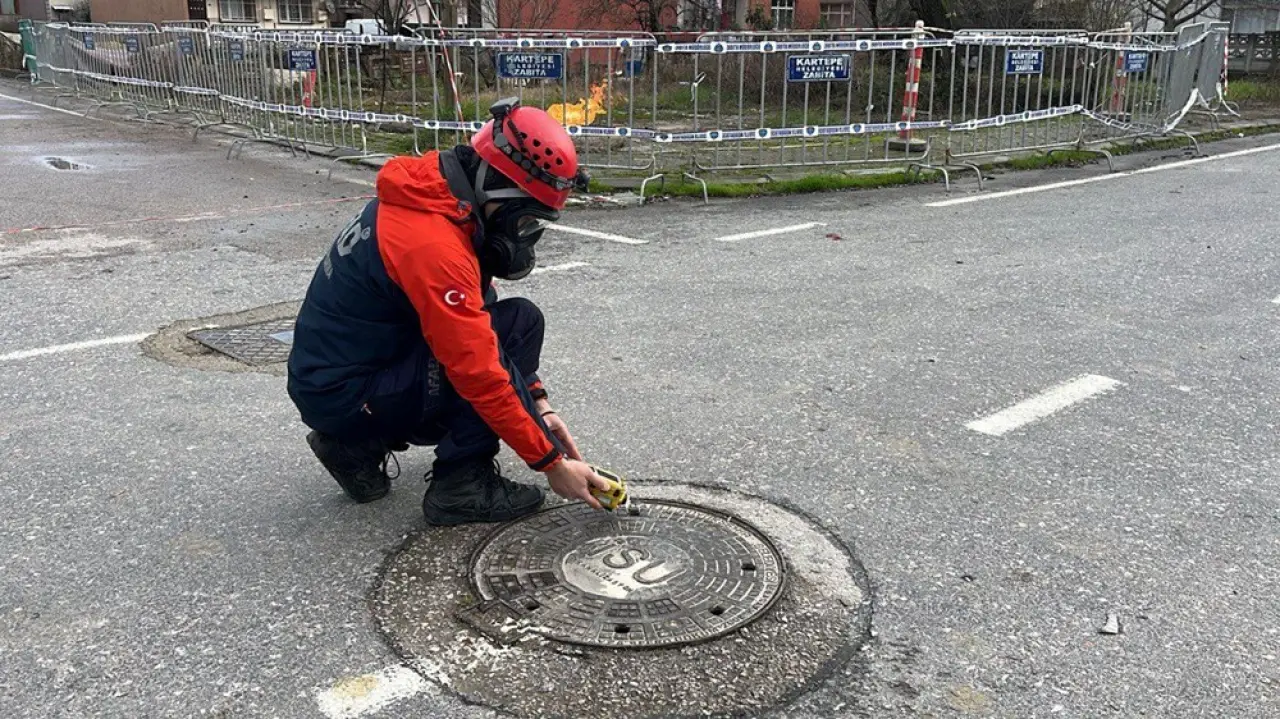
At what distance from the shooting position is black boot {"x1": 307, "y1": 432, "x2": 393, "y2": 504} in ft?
12.2

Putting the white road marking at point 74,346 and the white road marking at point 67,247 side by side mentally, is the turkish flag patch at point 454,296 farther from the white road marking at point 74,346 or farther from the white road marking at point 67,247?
the white road marking at point 67,247

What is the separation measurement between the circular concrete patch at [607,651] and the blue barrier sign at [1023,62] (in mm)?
11210

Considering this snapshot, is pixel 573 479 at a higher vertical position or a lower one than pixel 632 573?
higher

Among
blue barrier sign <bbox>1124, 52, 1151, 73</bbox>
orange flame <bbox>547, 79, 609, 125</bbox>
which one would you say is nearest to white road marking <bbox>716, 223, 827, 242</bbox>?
orange flame <bbox>547, 79, 609, 125</bbox>

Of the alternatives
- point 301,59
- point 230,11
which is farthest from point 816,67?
point 230,11

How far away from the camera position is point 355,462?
3758 millimetres

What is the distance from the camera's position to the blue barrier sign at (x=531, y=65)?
11633mm

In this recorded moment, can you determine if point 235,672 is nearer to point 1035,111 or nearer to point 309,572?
point 309,572

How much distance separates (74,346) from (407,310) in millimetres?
3053

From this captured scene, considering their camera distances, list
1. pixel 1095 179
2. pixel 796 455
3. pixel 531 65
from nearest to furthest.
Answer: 1. pixel 796 455
2. pixel 531 65
3. pixel 1095 179

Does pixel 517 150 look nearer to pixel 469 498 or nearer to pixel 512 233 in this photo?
pixel 512 233

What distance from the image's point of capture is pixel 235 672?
2854 mm

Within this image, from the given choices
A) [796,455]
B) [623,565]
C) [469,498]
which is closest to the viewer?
[623,565]

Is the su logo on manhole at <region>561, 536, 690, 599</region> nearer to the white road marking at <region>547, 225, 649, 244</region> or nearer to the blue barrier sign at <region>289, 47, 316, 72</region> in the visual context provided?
the white road marking at <region>547, 225, 649, 244</region>
